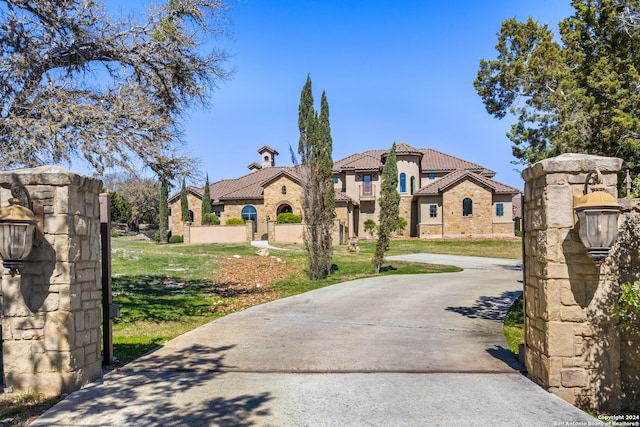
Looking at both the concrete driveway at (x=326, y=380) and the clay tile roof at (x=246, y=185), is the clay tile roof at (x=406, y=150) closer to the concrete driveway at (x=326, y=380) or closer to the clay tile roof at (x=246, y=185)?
the clay tile roof at (x=246, y=185)

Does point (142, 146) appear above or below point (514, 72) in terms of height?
below

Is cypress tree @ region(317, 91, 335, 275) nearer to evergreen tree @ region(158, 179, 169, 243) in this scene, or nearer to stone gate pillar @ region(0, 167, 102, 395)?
stone gate pillar @ region(0, 167, 102, 395)

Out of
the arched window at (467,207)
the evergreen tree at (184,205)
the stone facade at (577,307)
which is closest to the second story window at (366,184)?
the arched window at (467,207)

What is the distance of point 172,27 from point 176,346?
25.4 feet

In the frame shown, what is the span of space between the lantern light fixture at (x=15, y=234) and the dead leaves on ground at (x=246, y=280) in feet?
20.2

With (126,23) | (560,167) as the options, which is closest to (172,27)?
(126,23)

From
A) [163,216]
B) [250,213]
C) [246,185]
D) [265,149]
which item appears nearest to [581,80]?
[250,213]

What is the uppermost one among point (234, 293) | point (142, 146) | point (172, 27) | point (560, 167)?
point (172, 27)

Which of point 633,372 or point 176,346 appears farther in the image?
point 176,346

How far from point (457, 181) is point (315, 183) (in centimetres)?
2568

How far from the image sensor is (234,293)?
46.0 feet

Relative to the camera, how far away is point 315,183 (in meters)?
17.0

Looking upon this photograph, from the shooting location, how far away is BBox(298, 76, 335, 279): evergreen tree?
17.0 metres

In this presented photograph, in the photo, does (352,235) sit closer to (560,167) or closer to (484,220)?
(484,220)
